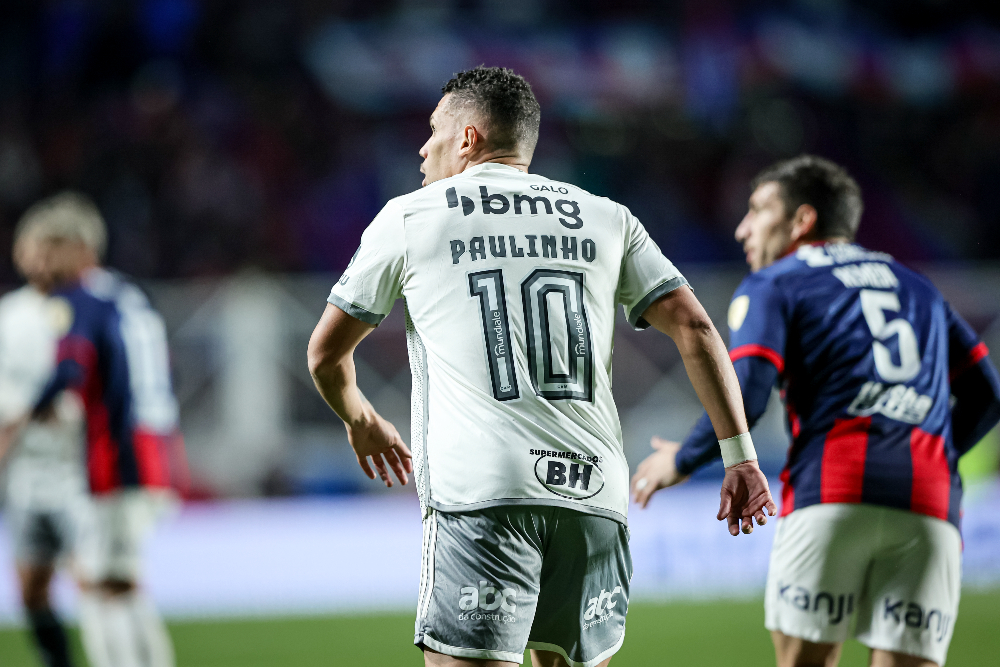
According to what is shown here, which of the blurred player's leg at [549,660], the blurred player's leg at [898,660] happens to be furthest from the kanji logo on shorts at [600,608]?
the blurred player's leg at [898,660]

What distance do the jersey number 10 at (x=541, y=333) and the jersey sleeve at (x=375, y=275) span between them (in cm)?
20

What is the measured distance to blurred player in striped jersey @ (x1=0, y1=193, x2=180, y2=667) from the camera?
5.02 metres

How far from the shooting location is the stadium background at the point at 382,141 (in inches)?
399

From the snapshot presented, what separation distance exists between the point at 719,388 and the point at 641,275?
35cm

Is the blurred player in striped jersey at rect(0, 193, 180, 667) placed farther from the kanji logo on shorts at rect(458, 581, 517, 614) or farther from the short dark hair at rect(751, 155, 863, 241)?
the short dark hair at rect(751, 155, 863, 241)

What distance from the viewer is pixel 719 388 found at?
2775 mm

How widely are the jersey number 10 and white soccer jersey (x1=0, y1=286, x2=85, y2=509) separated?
346 centimetres

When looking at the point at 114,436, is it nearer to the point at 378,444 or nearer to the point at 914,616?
the point at 378,444

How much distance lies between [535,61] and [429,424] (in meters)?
12.9

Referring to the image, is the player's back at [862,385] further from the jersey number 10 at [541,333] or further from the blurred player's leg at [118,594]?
the blurred player's leg at [118,594]

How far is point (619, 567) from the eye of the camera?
280 cm

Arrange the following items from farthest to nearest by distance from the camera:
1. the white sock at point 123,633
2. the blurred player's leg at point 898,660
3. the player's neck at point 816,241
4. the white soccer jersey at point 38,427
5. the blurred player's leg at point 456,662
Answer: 1. the white soccer jersey at point 38,427
2. the white sock at point 123,633
3. the player's neck at point 816,241
4. the blurred player's leg at point 898,660
5. the blurred player's leg at point 456,662

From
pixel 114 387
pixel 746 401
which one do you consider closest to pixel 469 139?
pixel 746 401

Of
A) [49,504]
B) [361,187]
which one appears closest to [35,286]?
[49,504]
